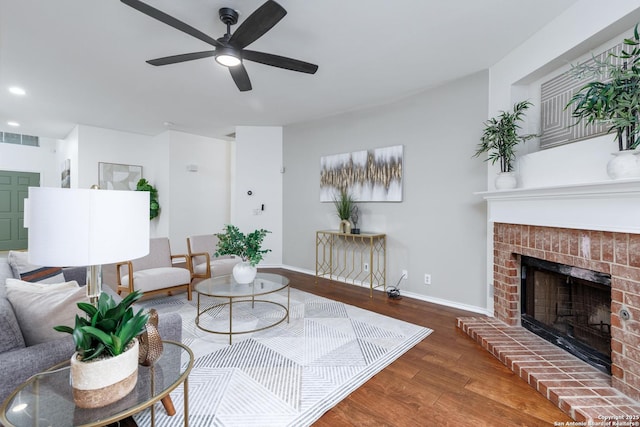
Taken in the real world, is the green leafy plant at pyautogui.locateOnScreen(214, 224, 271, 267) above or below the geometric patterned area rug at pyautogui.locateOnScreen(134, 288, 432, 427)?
above

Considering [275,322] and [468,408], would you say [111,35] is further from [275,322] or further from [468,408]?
[468,408]

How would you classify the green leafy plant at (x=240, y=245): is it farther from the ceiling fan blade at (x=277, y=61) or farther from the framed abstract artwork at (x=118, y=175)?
the framed abstract artwork at (x=118, y=175)

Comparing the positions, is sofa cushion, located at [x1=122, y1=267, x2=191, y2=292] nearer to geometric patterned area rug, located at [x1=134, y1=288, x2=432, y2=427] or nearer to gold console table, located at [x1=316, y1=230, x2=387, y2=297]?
geometric patterned area rug, located at [x1=134, y1=288, x2=432, y2=427]

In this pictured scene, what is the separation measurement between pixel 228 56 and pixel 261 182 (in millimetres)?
3259

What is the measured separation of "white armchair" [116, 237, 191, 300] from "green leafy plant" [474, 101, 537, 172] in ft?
11.8

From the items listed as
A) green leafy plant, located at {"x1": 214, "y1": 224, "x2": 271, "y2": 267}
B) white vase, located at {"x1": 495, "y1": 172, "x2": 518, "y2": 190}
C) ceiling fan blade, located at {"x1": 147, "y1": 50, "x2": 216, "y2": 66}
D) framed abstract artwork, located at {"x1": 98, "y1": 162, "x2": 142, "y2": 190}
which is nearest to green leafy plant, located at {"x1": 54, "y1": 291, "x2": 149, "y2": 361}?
green leafy plant, located at {"x1": 214, "y1": 224, "x2": 271, "y2": 267}

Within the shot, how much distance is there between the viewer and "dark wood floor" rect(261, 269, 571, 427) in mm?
1581

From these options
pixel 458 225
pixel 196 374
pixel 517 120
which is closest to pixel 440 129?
pixel 517 120

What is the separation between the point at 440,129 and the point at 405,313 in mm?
2195

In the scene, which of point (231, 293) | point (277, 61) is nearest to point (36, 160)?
point (231, 293)

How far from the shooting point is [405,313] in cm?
315

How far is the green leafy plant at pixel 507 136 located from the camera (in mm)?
2572

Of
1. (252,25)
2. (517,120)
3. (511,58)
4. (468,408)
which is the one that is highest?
(511,58)

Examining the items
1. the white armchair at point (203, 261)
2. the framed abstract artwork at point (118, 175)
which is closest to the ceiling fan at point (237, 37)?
the white armchair at point (203, 261)
